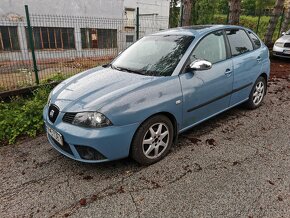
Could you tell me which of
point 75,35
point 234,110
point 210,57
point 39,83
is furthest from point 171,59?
point 75,35

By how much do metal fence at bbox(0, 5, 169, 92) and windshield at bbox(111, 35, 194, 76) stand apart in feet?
2.52

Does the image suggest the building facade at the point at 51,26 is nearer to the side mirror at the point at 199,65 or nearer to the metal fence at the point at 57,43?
the metal fence at the point at 57,43

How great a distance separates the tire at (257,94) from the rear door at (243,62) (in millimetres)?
173

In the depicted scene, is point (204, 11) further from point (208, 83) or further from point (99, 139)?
point (99, 139)

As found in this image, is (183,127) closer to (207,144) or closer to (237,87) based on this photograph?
(207,144)

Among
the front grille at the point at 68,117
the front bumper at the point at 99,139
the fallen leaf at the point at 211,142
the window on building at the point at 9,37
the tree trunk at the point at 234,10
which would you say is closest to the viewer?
the front bumper at the point at 99,139

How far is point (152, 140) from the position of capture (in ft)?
10.2

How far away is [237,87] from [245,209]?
2316 mm

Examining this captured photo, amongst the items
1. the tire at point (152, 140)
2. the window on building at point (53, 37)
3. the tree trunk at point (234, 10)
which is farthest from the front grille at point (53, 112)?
the window on building at point (53, 37)

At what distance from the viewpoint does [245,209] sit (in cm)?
244

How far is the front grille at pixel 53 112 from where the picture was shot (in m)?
3.04

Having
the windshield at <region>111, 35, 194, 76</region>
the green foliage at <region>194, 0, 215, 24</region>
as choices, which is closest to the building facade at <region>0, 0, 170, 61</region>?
the windshield at <region>111, 35, 194, 76</region>

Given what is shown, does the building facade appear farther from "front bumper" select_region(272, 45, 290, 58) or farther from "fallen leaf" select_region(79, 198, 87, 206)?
"fallen leaf" select_region(79, 198, 87, 206)

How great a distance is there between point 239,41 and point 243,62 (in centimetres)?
41
